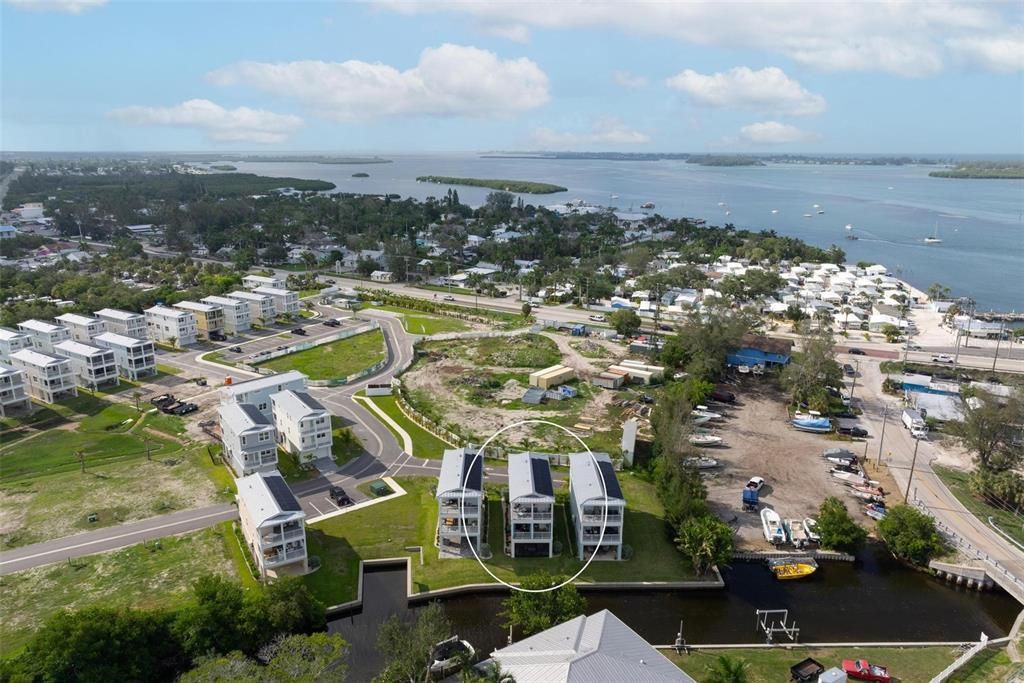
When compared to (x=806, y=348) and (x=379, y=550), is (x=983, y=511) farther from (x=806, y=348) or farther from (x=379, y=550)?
(x=379, y=550)

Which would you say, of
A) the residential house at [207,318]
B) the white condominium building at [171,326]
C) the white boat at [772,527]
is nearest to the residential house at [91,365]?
the white condominium building at [171,326]

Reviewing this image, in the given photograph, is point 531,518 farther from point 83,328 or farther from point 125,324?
point 83,328

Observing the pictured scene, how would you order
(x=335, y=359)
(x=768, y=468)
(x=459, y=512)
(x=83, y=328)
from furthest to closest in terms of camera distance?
1. (x=335, y=359)
2. (x=83, y=328)
3. (x=768, y=468)
4. (x=459, y=512)

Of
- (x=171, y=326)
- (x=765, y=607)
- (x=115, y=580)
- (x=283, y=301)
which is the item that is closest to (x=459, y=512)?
(x=765, y=607)

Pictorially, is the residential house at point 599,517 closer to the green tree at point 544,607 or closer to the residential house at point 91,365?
the green tree at point 544,607

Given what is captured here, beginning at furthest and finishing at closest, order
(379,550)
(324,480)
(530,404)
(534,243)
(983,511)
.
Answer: (534,243) < (530,404) < (324,480) < (983,511) < (379,550)

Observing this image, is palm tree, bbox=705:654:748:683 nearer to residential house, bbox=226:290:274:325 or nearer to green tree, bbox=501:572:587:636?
green tree, bbox=501:572:587:636

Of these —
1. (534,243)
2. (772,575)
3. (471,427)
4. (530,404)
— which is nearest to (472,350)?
(530,404)
